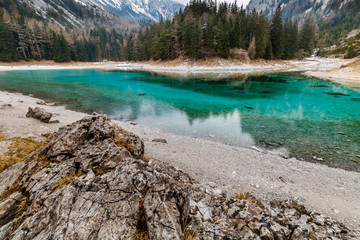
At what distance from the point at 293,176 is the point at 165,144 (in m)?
7.76

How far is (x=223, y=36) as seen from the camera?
7156 cm

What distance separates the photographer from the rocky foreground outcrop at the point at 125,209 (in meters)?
3.70

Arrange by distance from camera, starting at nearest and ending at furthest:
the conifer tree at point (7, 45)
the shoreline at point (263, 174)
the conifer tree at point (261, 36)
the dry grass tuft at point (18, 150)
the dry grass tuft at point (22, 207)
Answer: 1. the dry grass tuft at point (22, 207)
2. the dry grass tuft at point (18, 150)
3. the shoreline at point (263, 174)
4. the conifer tree at point (261, 36)
5. the conifer tree at point (7, 45)

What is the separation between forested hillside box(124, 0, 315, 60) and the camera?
7250cm

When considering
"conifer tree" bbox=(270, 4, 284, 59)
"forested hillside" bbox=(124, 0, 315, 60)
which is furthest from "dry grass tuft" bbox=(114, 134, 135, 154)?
"conifer tree" bbox=(270, 4, 284, 59)

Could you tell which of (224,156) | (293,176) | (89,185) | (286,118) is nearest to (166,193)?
(89,185)

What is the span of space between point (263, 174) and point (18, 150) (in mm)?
11932

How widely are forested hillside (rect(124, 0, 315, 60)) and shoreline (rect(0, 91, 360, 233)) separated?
6935 centimetres

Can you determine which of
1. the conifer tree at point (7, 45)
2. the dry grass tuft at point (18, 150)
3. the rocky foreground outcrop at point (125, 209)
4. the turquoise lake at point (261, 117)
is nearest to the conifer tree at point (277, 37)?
the turquoise lake at point (261, 117)

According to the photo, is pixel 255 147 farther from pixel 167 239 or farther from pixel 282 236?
pixel 167 239

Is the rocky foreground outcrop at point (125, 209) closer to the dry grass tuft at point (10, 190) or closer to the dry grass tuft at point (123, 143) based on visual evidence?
the dry grass tuft at point (10, 190)

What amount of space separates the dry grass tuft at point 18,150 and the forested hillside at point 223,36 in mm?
72165

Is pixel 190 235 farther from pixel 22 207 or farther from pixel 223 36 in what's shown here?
pixel 223 36

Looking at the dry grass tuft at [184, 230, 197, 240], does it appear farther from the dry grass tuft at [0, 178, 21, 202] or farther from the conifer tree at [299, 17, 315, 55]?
the conifer tree at [299, 17, 315, 55]
